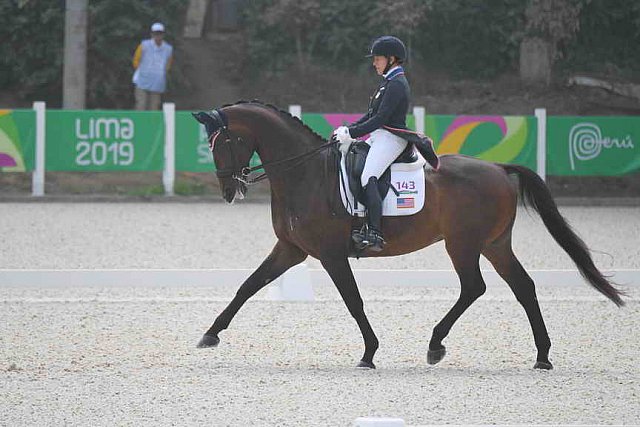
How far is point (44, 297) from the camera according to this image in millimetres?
10016

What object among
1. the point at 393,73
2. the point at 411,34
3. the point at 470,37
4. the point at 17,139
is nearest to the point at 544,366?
the point at 393,73

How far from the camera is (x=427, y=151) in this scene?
764 cm

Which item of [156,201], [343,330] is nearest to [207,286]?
[343,330]

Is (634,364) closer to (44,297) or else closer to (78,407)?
(78,407)

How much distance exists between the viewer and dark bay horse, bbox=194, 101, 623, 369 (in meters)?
7.54

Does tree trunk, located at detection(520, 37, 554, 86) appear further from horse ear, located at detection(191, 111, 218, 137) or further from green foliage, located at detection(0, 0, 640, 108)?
horse ear, located at detection(191, 111, 218, 137)

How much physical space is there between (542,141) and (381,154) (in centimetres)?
1119

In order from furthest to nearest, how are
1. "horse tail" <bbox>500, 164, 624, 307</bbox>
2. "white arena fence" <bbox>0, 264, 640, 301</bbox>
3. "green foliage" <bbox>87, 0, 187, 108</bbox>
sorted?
"green foliage" <bbox>87, 0, 187, 108</bbox>, "white arena fence" <bbox>0, 264, 640, 301</bbox>, "horse tail" <bbox>500, 164, 624, 307</bbox>

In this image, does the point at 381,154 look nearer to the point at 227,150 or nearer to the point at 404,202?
the point at 404,202

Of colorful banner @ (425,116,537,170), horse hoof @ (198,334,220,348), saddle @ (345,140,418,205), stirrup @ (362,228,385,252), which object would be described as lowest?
horse hoof @ (198,334,220,348)

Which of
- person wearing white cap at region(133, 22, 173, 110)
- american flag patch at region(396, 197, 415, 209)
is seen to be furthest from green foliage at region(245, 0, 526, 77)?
american flag patch at region(396, 197, 415, 209)

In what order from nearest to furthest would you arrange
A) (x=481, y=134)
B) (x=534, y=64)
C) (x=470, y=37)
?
1. (x=481, y=134)
2. (x=534, y=64)
3. (x=470, y=37)

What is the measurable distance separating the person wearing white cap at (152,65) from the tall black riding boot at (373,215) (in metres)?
11.9

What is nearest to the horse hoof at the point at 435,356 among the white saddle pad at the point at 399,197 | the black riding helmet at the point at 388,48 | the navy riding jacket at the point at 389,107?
the white saddle pad at the point at 399,197
